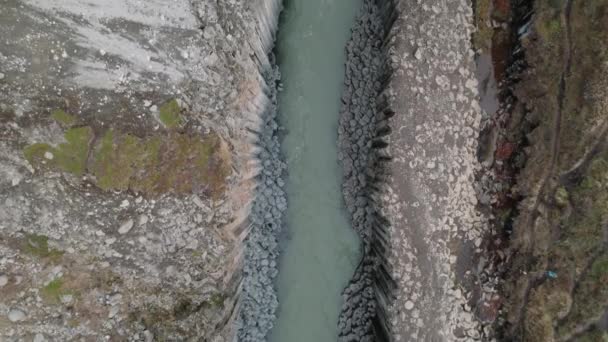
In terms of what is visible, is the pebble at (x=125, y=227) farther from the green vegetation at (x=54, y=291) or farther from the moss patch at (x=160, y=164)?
the green vegetation at (x=54, y=291)

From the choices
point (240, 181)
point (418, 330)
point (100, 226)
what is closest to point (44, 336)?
point (100, 226)

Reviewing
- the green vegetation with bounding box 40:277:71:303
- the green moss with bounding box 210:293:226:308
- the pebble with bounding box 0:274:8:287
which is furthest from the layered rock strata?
the pebble with bounding box 0:274:8:287

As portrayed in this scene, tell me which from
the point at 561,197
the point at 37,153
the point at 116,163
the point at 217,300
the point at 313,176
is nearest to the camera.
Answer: the point at 37,153

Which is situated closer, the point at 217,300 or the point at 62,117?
the point at 62,117

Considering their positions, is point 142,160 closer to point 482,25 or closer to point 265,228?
point 265,228

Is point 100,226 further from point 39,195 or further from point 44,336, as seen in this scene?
point 44,336

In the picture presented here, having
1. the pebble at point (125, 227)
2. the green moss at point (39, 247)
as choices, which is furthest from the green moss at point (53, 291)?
the pebble at point (125, 227)

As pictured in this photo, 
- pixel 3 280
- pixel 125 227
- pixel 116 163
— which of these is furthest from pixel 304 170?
pixel 3 280
